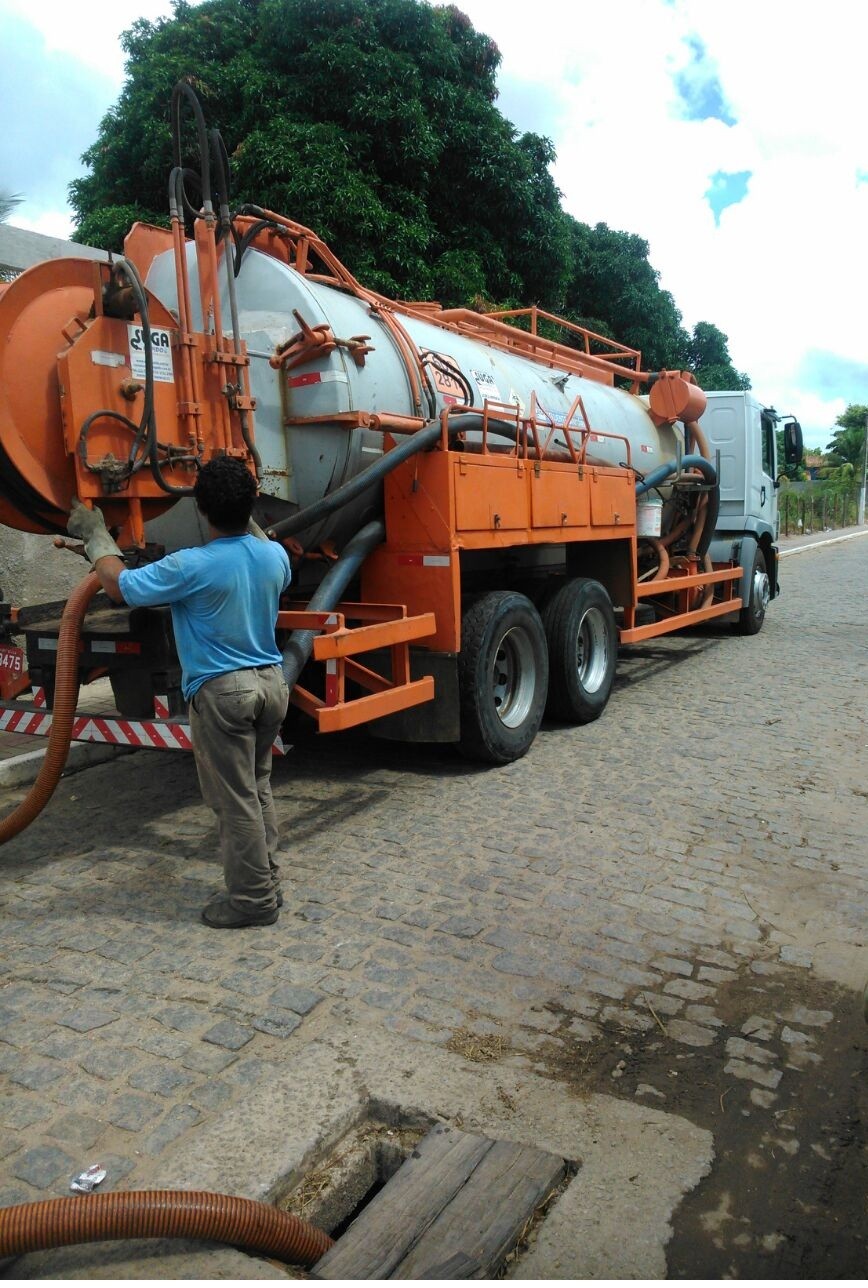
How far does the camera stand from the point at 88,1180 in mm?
2449

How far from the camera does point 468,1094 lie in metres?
2.85

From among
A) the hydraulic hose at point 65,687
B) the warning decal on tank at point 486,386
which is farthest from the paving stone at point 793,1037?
the warning decal on tank at point 486,386

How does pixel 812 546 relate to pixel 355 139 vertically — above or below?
below

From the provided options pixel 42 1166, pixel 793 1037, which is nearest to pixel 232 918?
pixel 42 1166

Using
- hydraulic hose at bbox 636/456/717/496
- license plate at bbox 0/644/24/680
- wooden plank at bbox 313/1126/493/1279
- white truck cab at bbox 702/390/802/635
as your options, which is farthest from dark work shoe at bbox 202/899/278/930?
white truck cab at bbox 702/390/802/635

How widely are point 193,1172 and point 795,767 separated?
190 inches

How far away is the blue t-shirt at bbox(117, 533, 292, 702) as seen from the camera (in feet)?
11.9

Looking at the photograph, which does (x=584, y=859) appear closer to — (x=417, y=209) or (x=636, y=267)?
(x=417, y=209)

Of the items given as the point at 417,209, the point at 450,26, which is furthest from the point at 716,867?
the point at 450,26

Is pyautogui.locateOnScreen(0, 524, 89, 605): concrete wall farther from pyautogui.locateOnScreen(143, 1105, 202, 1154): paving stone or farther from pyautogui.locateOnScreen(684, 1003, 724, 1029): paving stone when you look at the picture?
pyautogui.locateOnScreen(684, 1003, 724, 1029): paving stone

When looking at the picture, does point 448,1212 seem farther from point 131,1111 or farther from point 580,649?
point 580,649

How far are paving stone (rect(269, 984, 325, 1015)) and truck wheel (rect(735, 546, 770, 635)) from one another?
9668 millimetres

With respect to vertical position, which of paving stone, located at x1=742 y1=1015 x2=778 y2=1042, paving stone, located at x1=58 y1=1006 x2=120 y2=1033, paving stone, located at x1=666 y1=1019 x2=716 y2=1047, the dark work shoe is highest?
the dark work shoe

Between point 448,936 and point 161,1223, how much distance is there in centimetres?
183
